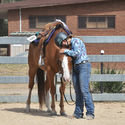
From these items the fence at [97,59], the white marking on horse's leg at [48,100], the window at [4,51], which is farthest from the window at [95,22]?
the white marking on horse's leg at [48,100]

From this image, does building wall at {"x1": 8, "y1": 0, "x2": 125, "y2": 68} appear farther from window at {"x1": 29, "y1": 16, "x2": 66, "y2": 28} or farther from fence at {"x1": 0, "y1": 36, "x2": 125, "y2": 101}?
fence at {"x1": 0, "y1": 36, "x2": 125, "y2": 101}

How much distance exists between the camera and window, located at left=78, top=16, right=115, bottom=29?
69.6 ft

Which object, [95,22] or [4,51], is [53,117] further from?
[4,51]

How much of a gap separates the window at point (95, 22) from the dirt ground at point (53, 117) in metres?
13.2

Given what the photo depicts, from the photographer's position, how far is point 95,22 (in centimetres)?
2136

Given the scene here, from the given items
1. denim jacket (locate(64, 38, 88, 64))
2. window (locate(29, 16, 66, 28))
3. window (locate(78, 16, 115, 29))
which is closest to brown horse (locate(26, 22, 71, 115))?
denim jacket (locate(64, 38, 88, 64))

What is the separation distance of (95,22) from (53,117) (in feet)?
50.4

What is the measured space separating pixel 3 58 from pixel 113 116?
3171 millimetres

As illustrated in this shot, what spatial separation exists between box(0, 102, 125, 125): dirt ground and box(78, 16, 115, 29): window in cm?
1323

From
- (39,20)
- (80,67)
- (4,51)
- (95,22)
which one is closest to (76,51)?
(80,67)

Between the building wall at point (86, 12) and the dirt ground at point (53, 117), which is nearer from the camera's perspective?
the dirt ground at point (53, 117)

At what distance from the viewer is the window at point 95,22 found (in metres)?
21.2

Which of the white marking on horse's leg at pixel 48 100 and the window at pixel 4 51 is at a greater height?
the window at pixel 4 51

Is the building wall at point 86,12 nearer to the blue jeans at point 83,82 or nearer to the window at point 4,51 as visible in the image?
the window at point 4,51
